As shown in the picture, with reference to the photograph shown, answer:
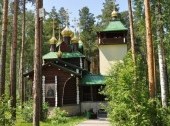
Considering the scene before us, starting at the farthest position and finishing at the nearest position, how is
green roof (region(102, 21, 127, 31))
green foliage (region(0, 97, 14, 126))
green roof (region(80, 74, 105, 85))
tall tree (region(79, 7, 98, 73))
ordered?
tall tree (region(79, 7, 98, 73)), green roof (region(102, 21, 127, 31)), green roof (region(80, 74, 105, 85)), green foliage (region(0, 97, 14, 126))

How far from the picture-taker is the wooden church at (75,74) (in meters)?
29.4

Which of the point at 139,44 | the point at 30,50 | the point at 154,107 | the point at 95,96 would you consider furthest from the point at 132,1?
the point at 30,50

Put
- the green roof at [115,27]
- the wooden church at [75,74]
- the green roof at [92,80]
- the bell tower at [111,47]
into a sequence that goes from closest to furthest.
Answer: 1. the wooden church at [75,74]
2. the green roof at [92,80]
3. the bell tower at [111,47]
4. the green roof at [115,27]

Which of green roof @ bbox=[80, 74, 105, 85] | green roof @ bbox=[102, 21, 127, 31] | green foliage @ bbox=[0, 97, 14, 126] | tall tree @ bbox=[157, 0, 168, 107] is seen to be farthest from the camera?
green roof @ bbox=[102, 21, 127, 31]

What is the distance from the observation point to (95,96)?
1267 inches

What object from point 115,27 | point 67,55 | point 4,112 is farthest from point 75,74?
point 4,112

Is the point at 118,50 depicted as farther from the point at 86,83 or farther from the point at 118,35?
the point at 86,83

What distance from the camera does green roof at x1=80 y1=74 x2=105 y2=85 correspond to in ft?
103

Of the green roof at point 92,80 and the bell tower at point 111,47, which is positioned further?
the bell tower at point 111,47

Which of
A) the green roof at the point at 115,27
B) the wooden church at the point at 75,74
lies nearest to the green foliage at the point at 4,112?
the wooden church at the point at 75,74

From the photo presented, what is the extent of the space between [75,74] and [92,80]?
3.19m

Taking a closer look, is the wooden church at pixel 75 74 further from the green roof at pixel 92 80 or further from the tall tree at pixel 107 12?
the tall tree at pixel 107 12

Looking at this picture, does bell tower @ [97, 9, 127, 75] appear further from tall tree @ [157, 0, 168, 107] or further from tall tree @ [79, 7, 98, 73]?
tall tree @ [79, 7, 98, 73]

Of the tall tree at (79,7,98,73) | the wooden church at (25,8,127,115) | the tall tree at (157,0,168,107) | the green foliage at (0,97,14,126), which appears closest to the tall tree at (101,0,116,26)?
the tall tree at (79,7,98,73)
